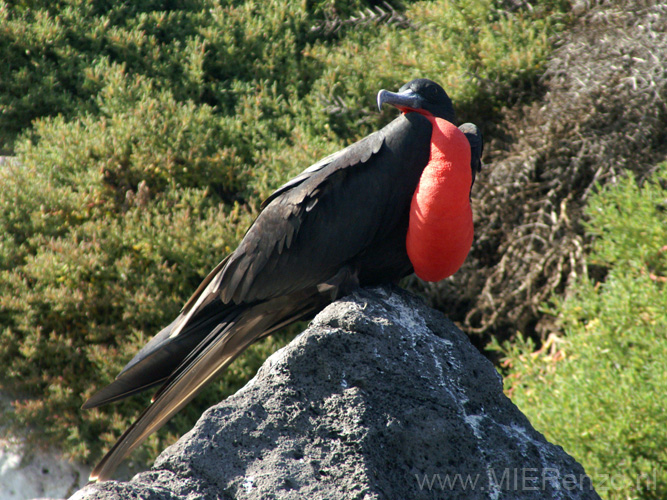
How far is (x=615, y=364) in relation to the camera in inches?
165

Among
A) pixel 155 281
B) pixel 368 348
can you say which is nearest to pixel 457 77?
pixel 155 281

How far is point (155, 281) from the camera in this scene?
4.82m

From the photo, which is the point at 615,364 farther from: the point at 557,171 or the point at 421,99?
the point at 421,99

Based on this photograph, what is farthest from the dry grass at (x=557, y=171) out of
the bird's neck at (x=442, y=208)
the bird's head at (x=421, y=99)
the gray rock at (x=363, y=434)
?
the gray rock at (x=363, y=434)

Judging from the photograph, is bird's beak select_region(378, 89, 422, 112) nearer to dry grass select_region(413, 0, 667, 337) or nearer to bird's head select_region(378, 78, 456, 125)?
bird's head select_region(378, 78, 456, 125)

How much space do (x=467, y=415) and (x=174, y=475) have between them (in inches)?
Answer: 37.9

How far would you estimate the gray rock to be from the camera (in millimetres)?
1988

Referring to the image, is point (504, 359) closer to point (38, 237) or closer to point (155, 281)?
point (155, 281)

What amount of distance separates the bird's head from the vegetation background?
197cm

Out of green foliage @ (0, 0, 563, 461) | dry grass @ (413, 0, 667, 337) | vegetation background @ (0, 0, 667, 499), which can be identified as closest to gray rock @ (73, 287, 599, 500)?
vegetation background @ (0, 0, 667, 499)

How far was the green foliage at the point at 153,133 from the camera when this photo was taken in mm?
4629

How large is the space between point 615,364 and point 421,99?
2.25m

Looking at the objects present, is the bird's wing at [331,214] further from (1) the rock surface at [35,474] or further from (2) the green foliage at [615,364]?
(1) the rock surface at [35,474]

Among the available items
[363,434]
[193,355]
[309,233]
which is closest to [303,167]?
[309,233]
